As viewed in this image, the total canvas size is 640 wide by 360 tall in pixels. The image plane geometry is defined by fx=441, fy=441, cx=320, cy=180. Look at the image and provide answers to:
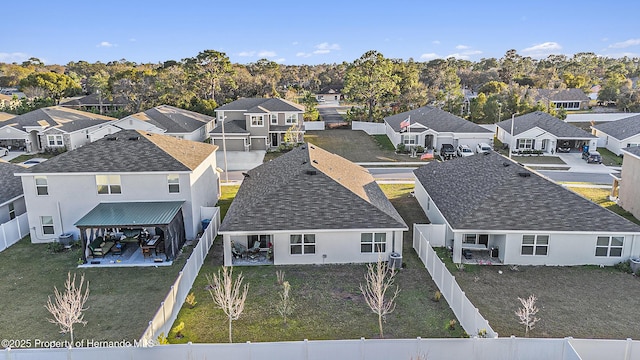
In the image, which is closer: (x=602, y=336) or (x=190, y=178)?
(x=602, y=336)

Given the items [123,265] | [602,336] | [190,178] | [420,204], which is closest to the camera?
[602,336]

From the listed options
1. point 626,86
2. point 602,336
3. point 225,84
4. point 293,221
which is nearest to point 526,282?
point 602,336

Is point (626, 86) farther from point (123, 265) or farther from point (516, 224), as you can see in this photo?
point (123, 265)

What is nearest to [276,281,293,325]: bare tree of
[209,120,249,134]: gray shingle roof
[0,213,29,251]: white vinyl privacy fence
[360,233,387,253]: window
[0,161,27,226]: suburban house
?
[360,233,387,253]: window

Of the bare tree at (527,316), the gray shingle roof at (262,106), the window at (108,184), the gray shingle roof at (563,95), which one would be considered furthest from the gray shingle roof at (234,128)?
the gray shingle roof at (563,95)

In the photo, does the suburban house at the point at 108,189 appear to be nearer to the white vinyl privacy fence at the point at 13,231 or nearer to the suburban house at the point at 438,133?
the white vinyl privacy fence at the point at 13,231

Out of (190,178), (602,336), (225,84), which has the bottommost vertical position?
(602,336)
